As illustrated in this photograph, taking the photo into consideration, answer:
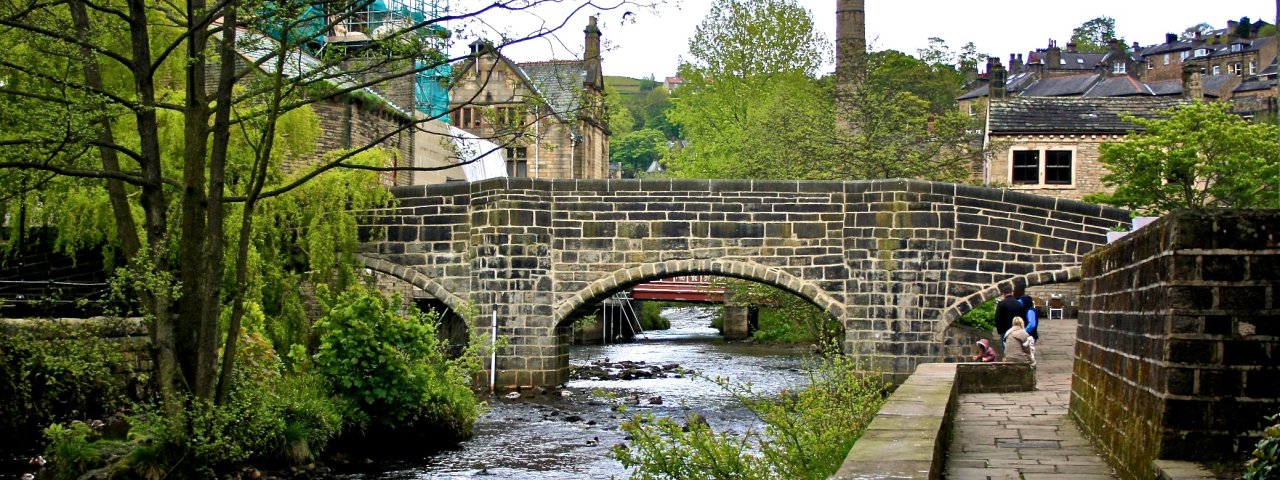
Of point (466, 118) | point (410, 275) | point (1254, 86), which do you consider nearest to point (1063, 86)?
point (1254, 86)

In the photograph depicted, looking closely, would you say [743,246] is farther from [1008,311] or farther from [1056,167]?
[1056,167]

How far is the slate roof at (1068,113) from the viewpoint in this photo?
117ft

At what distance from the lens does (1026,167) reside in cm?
3597

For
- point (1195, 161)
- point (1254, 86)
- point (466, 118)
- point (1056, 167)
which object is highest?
point (1254, 86)

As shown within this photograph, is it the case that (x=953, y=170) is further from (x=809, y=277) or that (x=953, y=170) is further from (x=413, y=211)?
(x=413, y=211)

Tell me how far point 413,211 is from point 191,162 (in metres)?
9.42

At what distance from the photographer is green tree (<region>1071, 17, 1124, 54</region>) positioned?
104m

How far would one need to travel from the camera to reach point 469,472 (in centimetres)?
1228

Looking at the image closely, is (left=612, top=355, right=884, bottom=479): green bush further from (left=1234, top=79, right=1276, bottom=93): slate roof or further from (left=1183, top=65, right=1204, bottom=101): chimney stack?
(left=1234, top=79, right=1276, bottom=93): slate roof

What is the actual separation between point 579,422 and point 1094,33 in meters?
99.9

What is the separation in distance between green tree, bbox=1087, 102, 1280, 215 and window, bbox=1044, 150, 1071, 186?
4.82 m

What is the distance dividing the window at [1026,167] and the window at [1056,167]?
0.26m

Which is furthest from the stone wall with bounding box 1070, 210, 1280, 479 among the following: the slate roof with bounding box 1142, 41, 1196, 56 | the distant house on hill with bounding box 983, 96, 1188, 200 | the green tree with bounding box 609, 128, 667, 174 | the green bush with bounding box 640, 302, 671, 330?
the green tree with bounding box 609, 128, 667, 174

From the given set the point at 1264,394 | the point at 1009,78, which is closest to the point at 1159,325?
the point at 1264,394
